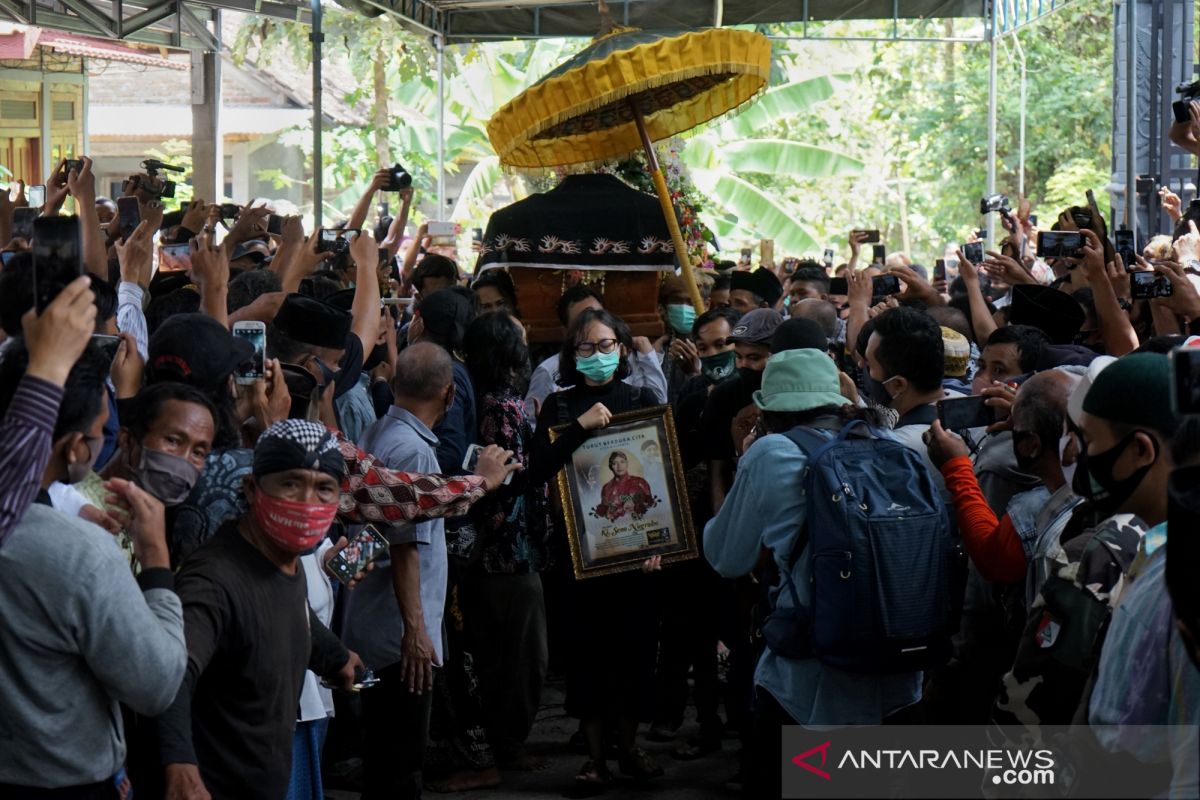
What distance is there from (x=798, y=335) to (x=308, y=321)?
6.11 feet

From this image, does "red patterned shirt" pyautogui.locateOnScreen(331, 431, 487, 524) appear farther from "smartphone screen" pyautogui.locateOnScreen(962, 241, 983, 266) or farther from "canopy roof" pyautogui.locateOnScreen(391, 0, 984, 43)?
"canopy roof" pyautogui.locateOnScreen(391, 0, 984, 43)

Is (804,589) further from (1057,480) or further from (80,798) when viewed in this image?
(80,798)

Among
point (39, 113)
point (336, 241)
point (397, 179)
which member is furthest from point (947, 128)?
point (336, 241)

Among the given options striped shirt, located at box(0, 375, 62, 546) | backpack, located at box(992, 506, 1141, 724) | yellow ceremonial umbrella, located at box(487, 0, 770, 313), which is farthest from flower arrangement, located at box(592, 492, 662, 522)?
striped shirt, located at box(0, 375, 62, 546)

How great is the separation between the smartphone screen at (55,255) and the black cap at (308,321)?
78.0 inches

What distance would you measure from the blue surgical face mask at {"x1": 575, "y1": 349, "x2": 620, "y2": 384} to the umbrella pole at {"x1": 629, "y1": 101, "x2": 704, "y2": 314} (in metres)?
2.32

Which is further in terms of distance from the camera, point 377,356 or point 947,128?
point 947,128

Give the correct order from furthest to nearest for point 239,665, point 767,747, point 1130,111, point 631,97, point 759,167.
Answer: point 759,167
point 1130,111
point 631,97
point 767,747
point 239,665

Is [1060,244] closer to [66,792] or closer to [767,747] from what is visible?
[767,747]

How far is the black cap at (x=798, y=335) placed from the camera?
5.94 metres

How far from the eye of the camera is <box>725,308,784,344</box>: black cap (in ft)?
22.4

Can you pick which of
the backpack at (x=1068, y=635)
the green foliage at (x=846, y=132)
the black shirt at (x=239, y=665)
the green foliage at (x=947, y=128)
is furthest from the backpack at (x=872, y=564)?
the green foliage at (x=947, y=128)

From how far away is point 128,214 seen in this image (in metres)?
7.66

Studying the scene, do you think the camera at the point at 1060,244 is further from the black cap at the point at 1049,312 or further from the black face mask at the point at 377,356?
the black face mask at the point at 377,356
